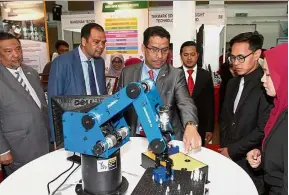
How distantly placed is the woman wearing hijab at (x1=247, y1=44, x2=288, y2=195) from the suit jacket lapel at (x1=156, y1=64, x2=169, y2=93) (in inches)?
30.4

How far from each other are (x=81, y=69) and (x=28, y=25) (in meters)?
3.24

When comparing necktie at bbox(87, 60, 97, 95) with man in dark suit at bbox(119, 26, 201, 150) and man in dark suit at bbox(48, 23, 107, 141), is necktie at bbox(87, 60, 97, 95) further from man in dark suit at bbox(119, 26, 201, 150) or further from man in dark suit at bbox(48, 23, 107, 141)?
man in dark suit at bbox(119, 26, 201, 150)

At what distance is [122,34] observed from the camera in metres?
5.28

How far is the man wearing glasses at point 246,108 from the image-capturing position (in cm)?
190

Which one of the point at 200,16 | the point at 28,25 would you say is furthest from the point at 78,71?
the point at 200,16

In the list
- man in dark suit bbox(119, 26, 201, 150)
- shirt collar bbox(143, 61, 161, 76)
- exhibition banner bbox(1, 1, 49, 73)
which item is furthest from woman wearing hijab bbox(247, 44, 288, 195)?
exhibition banner bbox(1, 1, 49, 73)

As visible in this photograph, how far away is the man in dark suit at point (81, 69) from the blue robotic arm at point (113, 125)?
4.14 ft

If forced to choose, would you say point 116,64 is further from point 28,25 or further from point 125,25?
point 28,25

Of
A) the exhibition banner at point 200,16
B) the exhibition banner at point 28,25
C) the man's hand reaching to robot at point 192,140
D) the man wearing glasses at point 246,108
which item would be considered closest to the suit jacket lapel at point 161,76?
the man wearing glasses at point 246,108

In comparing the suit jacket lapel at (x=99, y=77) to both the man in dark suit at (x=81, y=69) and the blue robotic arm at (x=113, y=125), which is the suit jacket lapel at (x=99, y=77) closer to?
the man in dark suit at (x=81, y=69)

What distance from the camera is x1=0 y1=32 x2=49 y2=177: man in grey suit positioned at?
224 centimetres

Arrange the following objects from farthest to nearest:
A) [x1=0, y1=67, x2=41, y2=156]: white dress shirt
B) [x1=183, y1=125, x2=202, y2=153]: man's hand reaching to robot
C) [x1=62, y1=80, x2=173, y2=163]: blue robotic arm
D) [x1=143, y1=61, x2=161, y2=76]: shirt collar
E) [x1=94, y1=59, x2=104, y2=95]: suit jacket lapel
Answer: [x1=94, y1=59, x2=104, y2=95]: suit jacket lapel → [x1=0, y1=67, x2=41, y2=156]: white dress shirt → [x1=143, y1=61, x2=161, y2=76]: shirt collar → [x1=183, y1=125, x2=202, y2=153]: man's hand reaching to robot → [x1=62, y1=80, x2=173, y2=163]: blue robotic arm

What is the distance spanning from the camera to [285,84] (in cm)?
138

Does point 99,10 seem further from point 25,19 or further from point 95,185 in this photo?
point 95,185
